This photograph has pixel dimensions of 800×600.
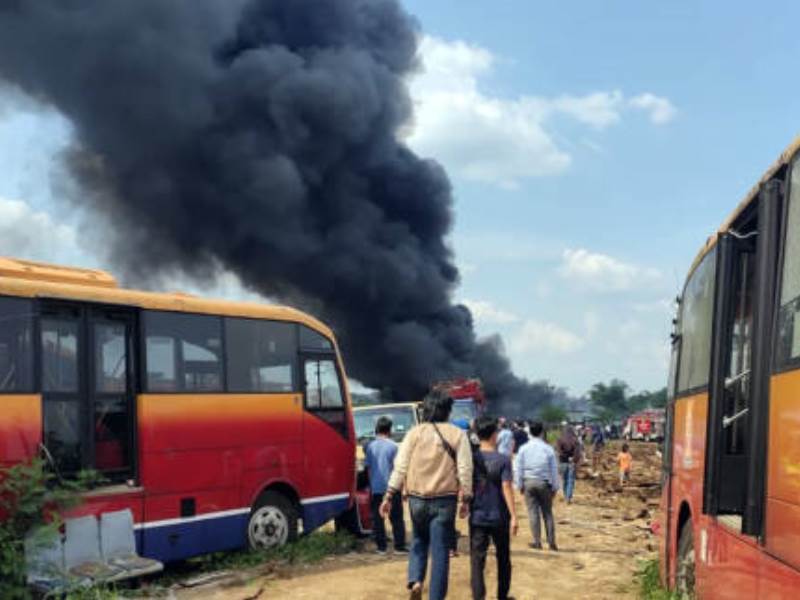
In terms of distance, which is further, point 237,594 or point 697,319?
point 237,594

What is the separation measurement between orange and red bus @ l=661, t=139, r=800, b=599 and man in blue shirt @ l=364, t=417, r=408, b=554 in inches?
173

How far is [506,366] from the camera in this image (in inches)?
2250

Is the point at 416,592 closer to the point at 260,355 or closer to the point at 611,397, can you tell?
the point at 260,355

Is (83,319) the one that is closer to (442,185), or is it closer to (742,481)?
(742,481)

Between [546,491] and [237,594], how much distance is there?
175 inches

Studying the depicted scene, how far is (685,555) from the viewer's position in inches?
283

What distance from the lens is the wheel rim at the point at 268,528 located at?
1105 centimetres

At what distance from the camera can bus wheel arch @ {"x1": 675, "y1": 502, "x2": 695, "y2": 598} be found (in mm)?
6980

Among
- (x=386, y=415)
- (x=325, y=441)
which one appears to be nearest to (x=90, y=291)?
(x=325, y=441)

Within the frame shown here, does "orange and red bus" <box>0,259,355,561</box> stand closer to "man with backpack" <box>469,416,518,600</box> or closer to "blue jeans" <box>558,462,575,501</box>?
"man with backpack" <box>469,416,518,600</box>

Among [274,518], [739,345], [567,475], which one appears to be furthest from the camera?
[567,475]

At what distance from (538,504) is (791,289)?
342 inches

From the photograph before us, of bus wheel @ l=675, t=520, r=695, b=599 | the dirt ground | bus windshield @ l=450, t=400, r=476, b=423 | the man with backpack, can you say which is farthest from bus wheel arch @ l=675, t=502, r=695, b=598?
bus windshield @ l=450, t=400, r=476, b=423

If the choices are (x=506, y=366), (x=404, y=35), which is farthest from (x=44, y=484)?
(x=506, y=366)
